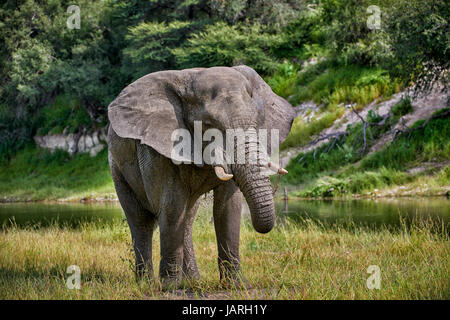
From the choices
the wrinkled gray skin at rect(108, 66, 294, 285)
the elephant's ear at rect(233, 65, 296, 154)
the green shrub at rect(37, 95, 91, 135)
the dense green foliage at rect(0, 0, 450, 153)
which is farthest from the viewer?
the green shrub at rect(37, 95, 91, 135)

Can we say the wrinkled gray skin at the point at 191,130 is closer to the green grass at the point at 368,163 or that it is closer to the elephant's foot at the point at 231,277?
the elephant's foot at the point at 231,277

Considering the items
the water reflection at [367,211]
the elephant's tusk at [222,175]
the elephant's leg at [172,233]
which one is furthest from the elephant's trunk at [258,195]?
the water reflection at [367,211]

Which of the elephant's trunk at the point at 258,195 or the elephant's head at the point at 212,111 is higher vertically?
the elephant's head at the point at 212,111

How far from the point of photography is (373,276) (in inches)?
226

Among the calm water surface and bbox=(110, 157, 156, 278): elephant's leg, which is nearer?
bbox=(110, 157, 156, 278): elephant's leg

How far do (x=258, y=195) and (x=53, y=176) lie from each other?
2859cm

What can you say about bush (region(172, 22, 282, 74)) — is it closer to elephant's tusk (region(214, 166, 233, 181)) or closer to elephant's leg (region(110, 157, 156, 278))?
elephant's leg (region(110, 157, 156, 278))

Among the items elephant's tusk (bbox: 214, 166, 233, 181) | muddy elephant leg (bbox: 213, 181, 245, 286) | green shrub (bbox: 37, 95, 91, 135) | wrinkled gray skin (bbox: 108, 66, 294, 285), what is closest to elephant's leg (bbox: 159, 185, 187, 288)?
wrinkled gray skin (bbox: 108, 66, 294, 285)

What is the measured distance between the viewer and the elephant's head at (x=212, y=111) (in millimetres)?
5027

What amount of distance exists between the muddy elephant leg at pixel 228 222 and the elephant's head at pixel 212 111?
2.57ft

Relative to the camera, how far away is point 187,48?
2770 cm

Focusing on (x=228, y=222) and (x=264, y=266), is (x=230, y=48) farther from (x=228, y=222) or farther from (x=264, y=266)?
(x=228, y=222)

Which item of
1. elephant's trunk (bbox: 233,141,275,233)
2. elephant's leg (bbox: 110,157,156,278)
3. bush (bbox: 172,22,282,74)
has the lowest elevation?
elephant's leg (bbox: 110,157,156,278)

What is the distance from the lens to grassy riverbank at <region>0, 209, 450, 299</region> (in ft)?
17.1
